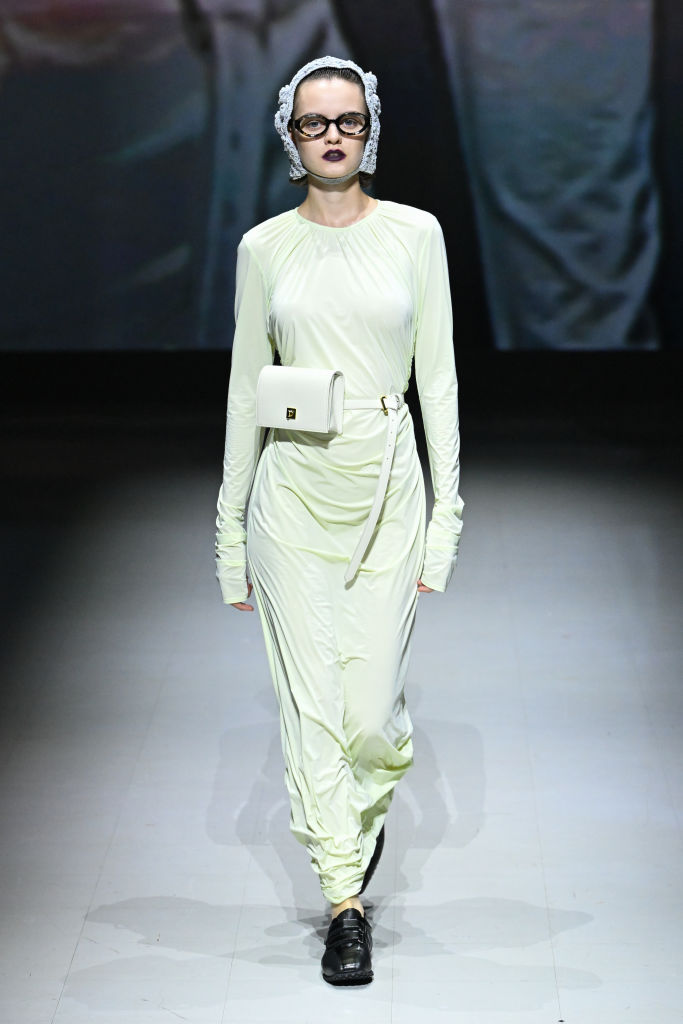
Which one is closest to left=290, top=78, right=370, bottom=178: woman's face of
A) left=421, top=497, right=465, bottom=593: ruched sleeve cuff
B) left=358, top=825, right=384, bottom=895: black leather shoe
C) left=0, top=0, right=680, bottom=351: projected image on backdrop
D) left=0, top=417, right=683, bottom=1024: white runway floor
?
left=421, top=497, right=465, bottom=593: ruched sleeve cuff

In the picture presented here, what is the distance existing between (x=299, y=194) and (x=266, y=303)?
6.28 m

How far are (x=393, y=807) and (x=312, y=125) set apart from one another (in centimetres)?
153

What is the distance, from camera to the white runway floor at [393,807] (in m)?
2.94

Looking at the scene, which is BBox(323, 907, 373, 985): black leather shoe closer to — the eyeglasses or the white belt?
the white belt

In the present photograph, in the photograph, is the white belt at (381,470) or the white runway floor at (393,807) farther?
the white belt at (381,470)

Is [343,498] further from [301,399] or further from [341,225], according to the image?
[341,225]

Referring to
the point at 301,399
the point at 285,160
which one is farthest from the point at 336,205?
the point at 285,160

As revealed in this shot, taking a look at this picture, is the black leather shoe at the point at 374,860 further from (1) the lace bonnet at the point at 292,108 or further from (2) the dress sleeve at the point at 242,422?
(1) the lace bonnet at the point at 292,108

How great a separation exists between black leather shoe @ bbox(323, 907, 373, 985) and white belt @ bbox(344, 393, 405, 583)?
64cm

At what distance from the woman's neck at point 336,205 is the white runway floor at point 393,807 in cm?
→ 133

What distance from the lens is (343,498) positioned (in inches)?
121

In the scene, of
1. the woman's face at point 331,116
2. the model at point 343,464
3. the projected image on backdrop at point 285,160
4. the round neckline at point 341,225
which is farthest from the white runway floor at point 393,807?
the projected image on backdrop at point 285,160

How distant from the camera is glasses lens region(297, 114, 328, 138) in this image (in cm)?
300

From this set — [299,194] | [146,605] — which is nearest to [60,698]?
[146,605]
